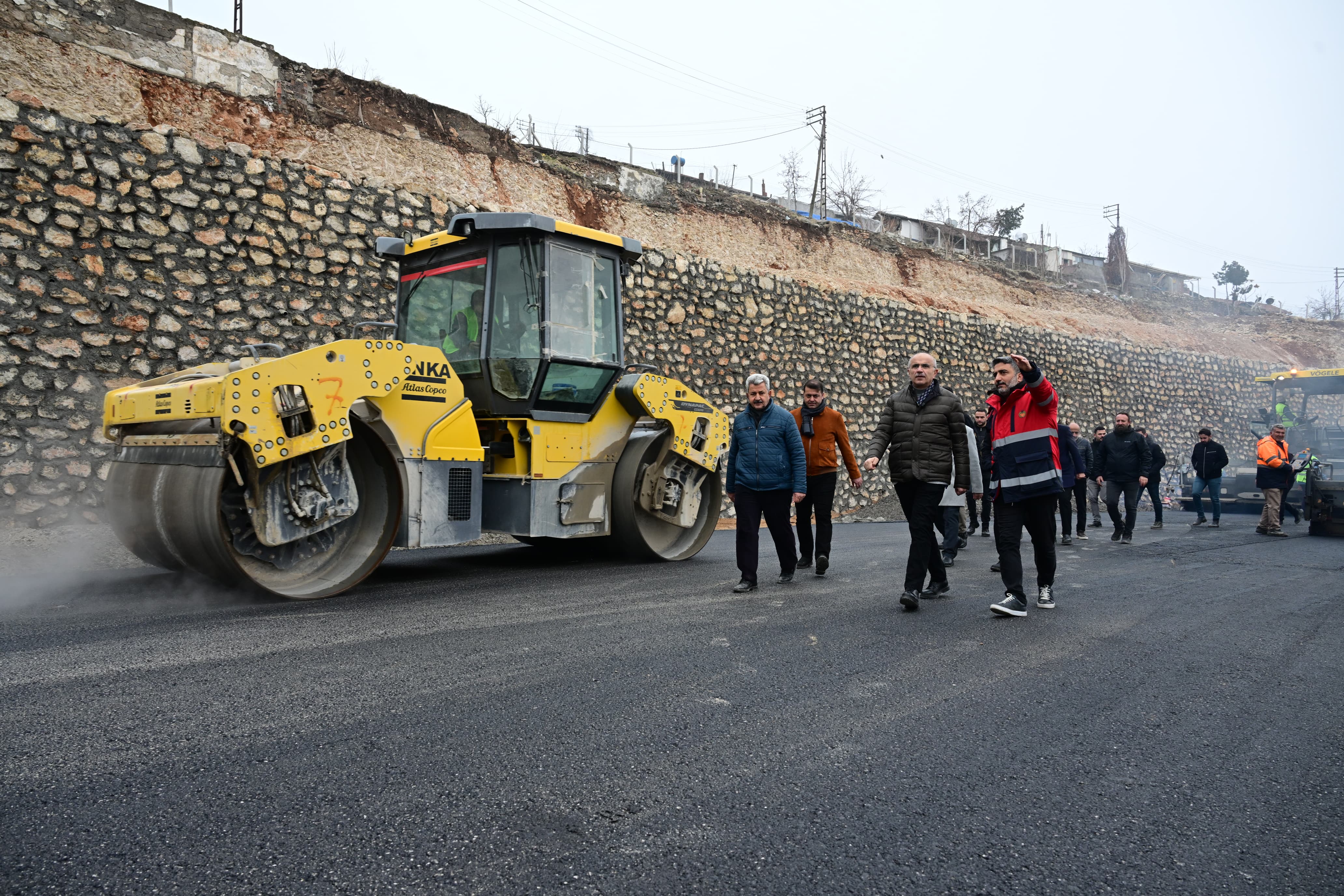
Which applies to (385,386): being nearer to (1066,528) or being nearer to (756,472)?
(756,472)

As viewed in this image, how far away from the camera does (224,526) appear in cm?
512

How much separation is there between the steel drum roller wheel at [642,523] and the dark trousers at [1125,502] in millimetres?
6378

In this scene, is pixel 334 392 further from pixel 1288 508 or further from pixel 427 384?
pixel 1288 508

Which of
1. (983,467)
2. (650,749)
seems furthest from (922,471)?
(983,467)

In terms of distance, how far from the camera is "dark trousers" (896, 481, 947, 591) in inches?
237

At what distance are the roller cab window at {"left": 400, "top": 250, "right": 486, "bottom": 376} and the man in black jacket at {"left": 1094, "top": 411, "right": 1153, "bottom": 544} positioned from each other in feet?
29.5

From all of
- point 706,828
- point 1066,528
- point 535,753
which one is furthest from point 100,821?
point 1066,528

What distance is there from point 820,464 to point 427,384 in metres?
3.48

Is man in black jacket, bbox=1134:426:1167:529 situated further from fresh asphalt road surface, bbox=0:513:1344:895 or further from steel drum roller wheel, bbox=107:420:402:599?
steel drum roller wheel, bbox=107:420:402:599

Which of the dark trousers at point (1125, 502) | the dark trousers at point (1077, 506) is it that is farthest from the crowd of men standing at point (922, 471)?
the dark trousers at point (1125, 502)

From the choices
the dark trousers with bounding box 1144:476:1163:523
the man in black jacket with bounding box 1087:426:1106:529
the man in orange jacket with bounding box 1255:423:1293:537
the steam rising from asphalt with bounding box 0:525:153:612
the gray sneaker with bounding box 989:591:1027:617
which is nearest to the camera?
the steam rising from asphalt with bounding box 0:525:153:612

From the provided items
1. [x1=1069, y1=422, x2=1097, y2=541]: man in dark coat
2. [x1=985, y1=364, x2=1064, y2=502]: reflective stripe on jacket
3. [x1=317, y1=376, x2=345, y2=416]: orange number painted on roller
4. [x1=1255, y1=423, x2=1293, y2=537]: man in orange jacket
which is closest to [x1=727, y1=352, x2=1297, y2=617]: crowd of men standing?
[x1=985, y1=364, x2=1064, y2=502]: reflective stripe on jacket

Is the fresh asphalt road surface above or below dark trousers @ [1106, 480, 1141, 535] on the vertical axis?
below

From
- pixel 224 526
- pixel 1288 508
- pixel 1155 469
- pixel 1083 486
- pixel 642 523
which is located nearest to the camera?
pixel 224 526
